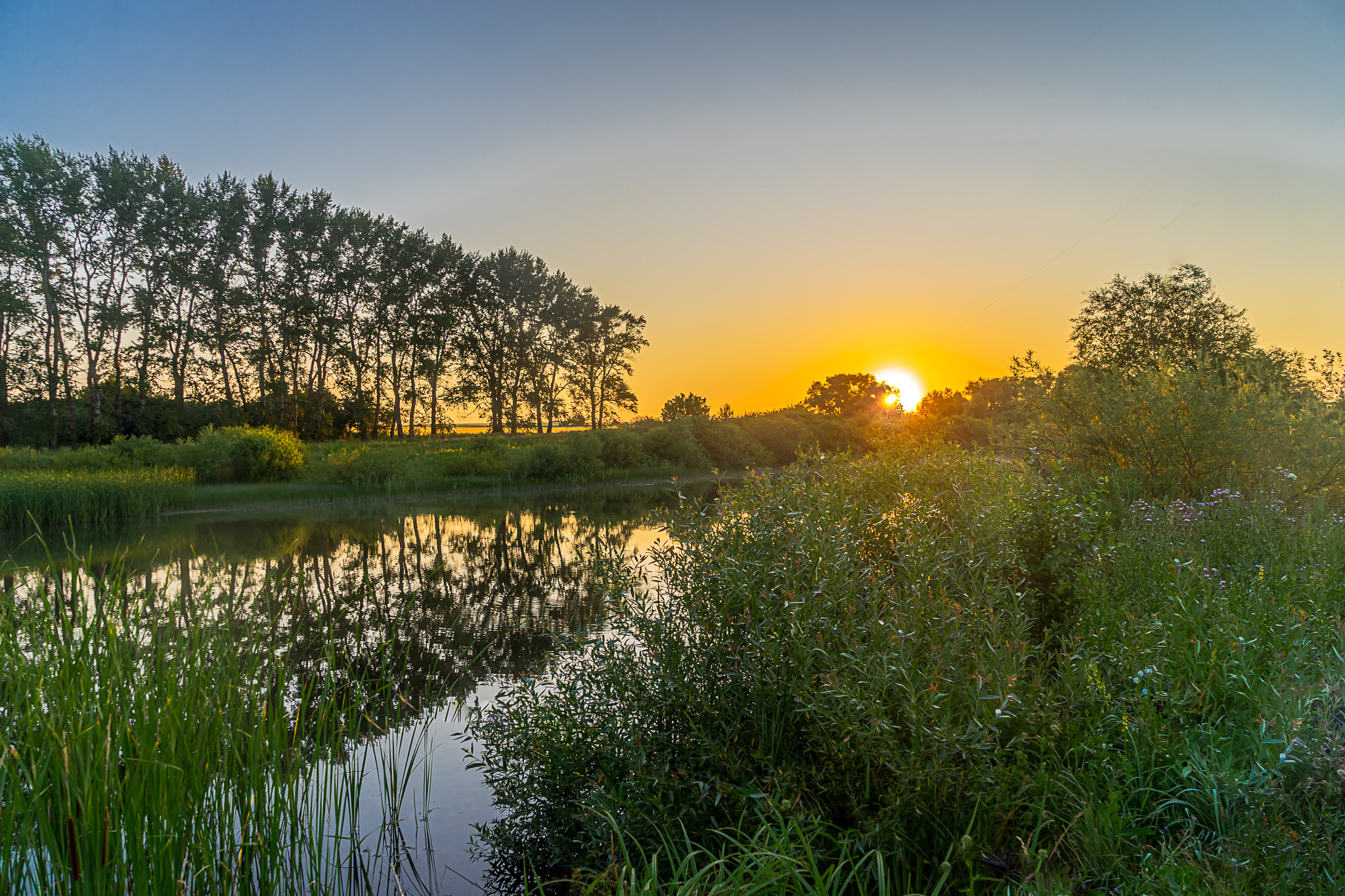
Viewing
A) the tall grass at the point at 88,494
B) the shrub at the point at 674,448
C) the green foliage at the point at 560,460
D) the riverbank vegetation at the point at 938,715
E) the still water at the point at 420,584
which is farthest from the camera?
the shrub at the point at 674,448

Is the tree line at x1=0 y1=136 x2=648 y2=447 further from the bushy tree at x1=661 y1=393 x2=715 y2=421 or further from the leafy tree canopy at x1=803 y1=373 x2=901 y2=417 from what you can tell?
the leafy tree canopy at x1=803 y1=373 x2=901 y2=417

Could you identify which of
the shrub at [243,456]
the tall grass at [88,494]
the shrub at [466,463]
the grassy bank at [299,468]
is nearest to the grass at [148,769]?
the grassy bank at [299,468]

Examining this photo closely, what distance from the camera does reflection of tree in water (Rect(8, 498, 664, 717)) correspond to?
491 cm

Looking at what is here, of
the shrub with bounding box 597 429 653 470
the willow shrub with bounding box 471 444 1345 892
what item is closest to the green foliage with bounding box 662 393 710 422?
the shrub with bounding box 597 429 653 470

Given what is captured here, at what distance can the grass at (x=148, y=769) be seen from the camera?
238 centimetres

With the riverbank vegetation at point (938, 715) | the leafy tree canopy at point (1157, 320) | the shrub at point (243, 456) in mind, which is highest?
the leafy tree canopy at point (1157, 320)

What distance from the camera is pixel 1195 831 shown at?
2.83 meters

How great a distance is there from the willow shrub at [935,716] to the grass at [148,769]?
105cm

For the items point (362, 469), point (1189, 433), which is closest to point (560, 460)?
point (362, 469)

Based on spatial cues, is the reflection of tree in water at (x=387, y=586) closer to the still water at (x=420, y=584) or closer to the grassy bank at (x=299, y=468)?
the still water at (x=420, y=584)

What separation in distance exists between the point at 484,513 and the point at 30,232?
23075 mm

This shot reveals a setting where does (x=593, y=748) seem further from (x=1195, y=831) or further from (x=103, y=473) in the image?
(x=103, y=473)

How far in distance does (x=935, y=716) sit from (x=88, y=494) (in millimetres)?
21556

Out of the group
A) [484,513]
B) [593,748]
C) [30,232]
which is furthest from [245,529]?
[30,232]
